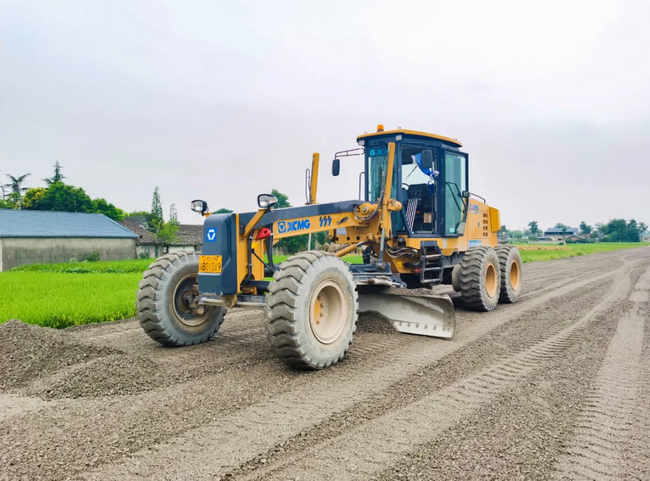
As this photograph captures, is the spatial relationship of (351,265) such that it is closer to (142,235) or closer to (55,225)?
(55,225)

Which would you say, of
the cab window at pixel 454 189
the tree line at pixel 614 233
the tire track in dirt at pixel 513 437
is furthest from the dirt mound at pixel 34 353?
the tree line at pixel 614 233

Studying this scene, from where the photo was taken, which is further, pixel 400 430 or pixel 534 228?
pixel 534 228

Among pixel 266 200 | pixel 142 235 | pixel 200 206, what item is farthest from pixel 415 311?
pixel 142 235

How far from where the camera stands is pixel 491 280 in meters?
9.98

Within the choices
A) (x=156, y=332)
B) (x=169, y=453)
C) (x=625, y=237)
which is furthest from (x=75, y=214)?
(x=625, y=237)

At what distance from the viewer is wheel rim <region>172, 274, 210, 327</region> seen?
251 inches

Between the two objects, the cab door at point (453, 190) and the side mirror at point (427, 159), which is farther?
the cab door at point (453, 190)

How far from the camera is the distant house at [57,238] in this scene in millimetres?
35719

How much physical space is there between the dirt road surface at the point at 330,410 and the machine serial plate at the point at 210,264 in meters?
1.03

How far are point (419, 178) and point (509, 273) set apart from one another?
348 centimetres

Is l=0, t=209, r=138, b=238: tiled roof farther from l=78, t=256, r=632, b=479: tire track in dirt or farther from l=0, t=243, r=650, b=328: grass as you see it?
l=78, t=256, r=632, b=479: tire track in dirt

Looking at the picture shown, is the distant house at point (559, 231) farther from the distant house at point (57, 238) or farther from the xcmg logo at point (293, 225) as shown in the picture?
the xcmg logo at point (293, 225)

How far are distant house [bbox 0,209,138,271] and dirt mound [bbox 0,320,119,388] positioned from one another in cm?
3399

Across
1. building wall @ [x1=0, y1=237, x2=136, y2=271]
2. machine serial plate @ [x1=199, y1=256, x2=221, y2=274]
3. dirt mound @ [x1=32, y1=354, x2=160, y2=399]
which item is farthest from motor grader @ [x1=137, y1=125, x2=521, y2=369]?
building wall @ [x1=0, y1=237, x2=136, y2=271]
